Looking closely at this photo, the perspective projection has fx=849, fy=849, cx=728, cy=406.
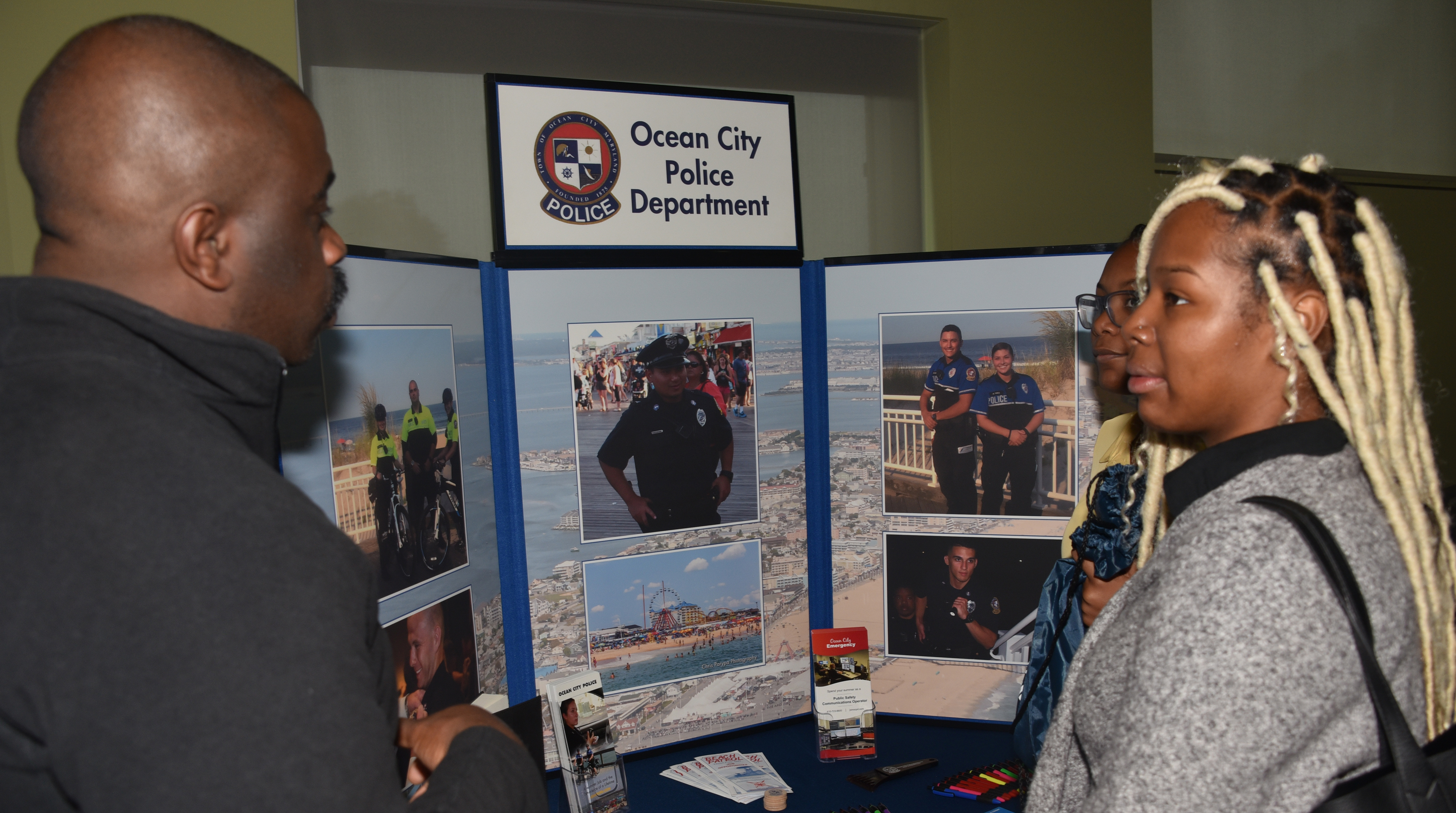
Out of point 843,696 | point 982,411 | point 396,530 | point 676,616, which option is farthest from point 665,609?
point 982,411

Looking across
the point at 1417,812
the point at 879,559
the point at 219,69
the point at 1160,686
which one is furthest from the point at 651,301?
the point at 1417,812

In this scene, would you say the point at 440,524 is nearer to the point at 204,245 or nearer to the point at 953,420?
the point at 204,245

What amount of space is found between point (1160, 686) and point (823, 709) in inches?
68.6

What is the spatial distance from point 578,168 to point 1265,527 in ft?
6.37

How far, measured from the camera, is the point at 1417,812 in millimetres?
873

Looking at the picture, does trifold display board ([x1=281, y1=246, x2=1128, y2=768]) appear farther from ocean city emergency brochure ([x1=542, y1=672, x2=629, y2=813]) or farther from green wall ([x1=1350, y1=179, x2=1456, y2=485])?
green wall ([x1=1350, y1=179, x2=1456, y2=485])

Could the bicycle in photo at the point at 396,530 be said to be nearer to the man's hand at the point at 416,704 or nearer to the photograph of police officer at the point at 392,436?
the photograph of police officer at the point at 392,436

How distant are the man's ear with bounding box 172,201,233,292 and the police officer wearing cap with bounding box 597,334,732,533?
5.17ft

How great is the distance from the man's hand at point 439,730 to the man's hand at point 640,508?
→ 4.47 ft

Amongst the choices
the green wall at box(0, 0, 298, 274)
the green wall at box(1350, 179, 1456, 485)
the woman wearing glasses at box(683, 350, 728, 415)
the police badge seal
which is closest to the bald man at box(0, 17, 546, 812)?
the police badge seal

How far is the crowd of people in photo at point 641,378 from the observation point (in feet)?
7.92

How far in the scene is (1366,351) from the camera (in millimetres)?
1031

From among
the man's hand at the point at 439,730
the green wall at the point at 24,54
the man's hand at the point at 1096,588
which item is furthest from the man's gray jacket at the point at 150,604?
the green wall at the point at 24,54

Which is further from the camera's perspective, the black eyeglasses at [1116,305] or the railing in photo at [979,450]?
the railing in photo at [979,450]
